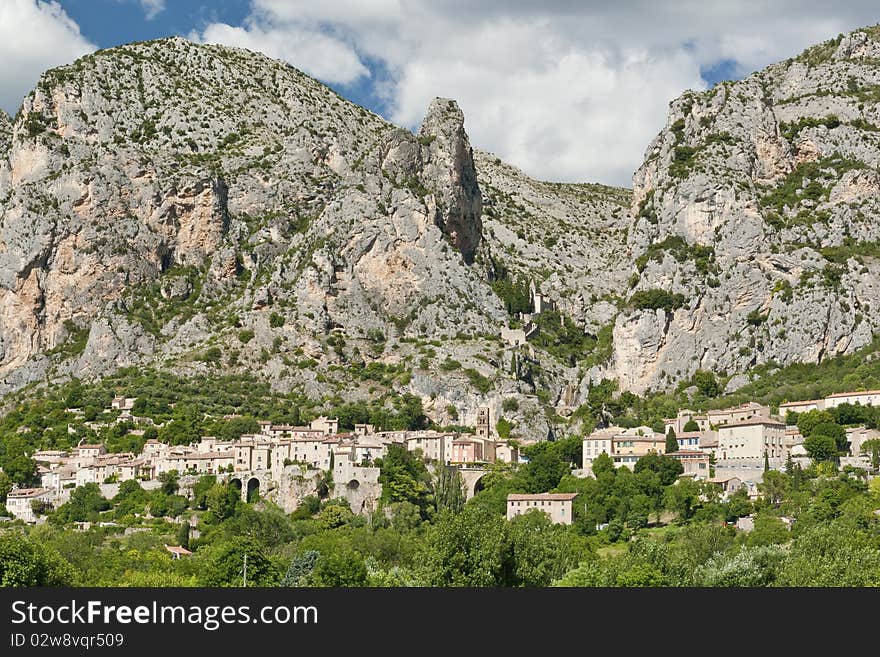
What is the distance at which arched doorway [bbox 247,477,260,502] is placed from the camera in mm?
100125

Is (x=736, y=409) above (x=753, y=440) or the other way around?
above

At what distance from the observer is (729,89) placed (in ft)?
486

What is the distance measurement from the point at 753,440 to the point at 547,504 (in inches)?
689

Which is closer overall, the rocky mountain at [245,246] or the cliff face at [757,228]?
the cliff face at [757,228]

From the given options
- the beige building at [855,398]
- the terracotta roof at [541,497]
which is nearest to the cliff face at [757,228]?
the beige building at [855,398]

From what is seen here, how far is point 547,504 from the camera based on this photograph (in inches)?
3588

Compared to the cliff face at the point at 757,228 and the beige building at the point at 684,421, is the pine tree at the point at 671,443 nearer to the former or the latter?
the beige building at the point at 684,421

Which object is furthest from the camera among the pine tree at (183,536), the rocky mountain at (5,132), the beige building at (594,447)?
the rocky mountain at (5,132)

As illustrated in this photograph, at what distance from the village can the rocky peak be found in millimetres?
42952

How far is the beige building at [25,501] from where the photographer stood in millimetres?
99375

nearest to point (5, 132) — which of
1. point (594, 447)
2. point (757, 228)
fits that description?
point (757, 228)

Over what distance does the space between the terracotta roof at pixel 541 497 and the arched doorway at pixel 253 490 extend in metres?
20.8


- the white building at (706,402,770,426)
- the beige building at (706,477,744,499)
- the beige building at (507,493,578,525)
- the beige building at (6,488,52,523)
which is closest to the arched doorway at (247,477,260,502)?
the beige building at (6,488,52,523)

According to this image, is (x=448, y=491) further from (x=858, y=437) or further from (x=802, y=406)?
(x=858, y=437)
